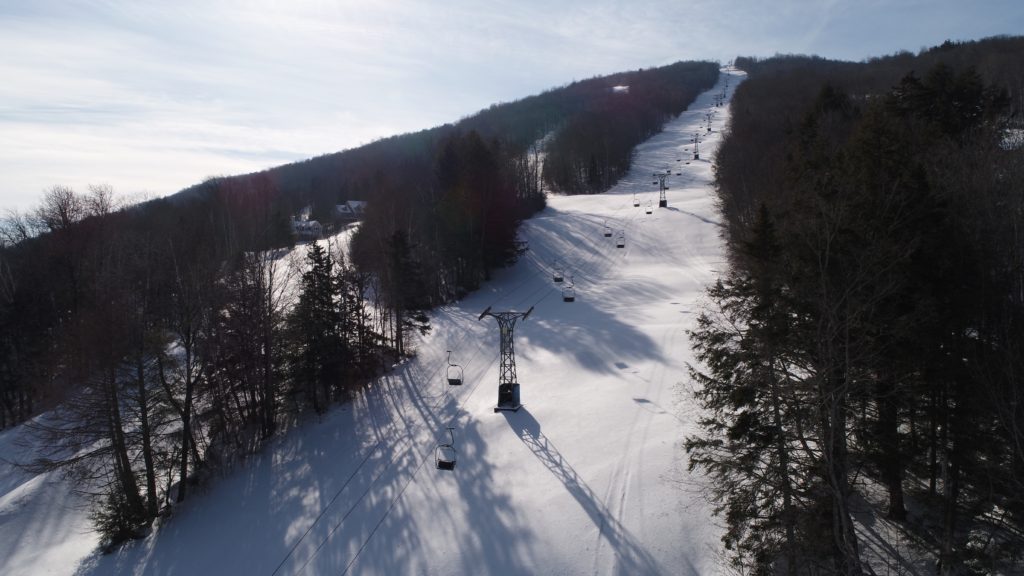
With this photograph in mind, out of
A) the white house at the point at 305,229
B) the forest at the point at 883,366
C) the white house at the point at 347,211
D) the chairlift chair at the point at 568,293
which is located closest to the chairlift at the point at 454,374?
the chairlift chair at the point at 568,293

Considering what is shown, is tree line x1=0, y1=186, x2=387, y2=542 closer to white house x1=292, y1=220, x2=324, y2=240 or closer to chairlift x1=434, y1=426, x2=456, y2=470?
chairlift x1=434, y1=426, x2=456, y2=470

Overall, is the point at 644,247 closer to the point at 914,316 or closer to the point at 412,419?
the point at 412,419

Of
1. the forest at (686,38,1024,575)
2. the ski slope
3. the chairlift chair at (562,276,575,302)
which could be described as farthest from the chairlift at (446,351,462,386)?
the forest at (686,38,1024,575)

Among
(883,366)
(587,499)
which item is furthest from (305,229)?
(883,366)

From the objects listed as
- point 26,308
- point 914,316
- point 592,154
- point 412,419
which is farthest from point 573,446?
point 592,154

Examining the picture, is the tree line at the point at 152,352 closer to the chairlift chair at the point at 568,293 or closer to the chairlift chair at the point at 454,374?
the chairlift chair at the point at 454,374

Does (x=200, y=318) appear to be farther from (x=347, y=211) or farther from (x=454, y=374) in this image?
(x=347, y=211)
